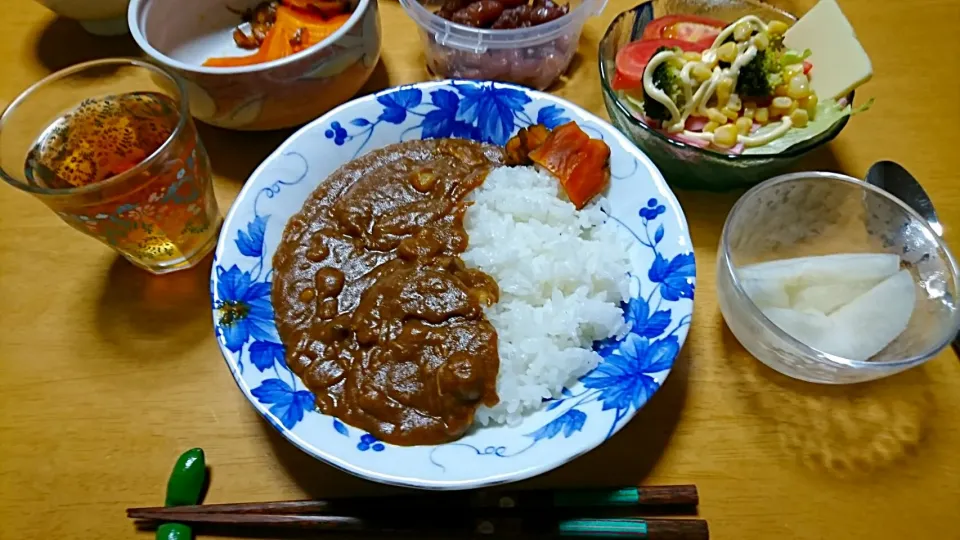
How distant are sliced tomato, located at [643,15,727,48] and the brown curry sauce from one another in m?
0.73

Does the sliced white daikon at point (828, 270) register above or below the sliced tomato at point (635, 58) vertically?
below

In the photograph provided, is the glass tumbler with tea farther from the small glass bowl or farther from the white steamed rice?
the small glass bowl

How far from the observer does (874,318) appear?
1.66 meters

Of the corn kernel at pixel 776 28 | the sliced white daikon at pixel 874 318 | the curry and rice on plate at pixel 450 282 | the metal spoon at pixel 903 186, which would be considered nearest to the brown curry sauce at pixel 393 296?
the curry and rice on plate at pixel 450 282

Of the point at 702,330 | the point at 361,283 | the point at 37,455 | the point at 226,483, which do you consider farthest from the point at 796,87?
the point at 37,455

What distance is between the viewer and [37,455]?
5.45 feet

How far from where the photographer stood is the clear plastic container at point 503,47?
7.15 ft

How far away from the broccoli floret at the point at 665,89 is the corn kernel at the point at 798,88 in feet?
1.09

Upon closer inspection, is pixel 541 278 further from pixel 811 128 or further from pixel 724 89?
pixel 811 128

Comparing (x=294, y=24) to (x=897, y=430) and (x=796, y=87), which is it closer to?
(x=796, y=87)

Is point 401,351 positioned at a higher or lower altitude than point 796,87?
lower

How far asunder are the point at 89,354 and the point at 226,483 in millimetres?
572

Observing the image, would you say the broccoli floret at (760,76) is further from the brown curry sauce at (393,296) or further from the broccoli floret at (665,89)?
the brown curry sauce at (393,296)

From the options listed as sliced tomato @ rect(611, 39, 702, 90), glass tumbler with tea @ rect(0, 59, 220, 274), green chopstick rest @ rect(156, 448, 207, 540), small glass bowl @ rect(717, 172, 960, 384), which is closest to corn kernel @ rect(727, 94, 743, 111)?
sliced tomato @ rect(611, 39, 702, 90)
